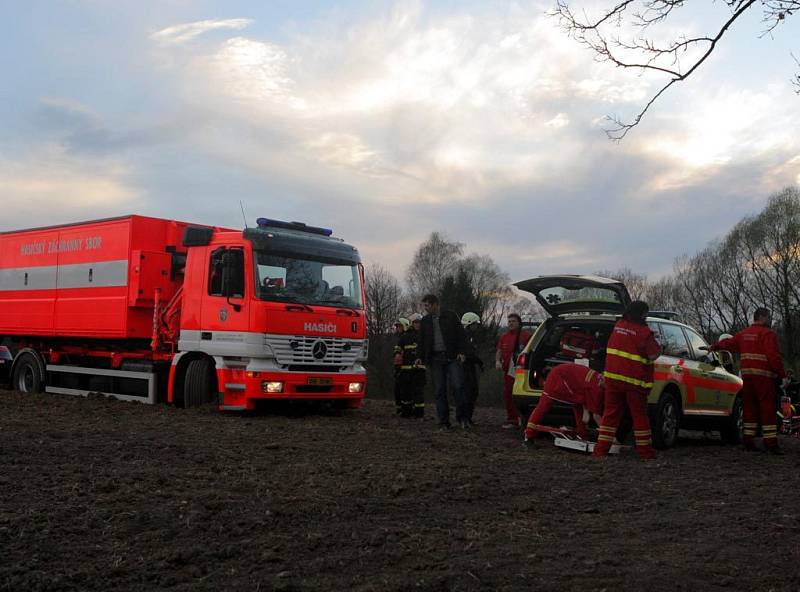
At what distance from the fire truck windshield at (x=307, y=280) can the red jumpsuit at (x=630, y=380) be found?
16.7 ft

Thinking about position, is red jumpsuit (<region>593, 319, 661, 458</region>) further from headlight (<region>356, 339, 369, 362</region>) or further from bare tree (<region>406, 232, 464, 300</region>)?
bare tree (<region>406, 232, 464, 300</region>)

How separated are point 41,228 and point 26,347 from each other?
96.9 inches

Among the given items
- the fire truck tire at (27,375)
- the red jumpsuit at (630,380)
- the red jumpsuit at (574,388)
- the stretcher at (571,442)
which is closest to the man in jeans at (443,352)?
the stretcher at (571,442)

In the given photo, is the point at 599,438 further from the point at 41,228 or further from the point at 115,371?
the point at 41,228

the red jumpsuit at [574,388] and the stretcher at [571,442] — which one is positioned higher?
the red jumpsuit at [574,388]

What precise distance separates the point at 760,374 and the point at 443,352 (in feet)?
13.5

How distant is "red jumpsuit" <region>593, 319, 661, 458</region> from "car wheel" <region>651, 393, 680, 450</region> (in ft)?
2.31

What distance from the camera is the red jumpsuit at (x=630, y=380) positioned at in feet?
29.9

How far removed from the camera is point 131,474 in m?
7.34

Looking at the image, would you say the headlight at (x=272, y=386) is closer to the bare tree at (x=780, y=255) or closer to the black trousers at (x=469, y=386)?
the black trousers at (x=469, y=386)

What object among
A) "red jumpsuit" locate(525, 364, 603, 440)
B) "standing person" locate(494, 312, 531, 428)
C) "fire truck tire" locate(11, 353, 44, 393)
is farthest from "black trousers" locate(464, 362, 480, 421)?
"fire truck tire" locate(11, 353, 44, 393)

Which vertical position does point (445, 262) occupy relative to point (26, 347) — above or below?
above

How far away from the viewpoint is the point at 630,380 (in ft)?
29.9

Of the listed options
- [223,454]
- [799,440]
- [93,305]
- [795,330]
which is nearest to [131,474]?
[223,454]
